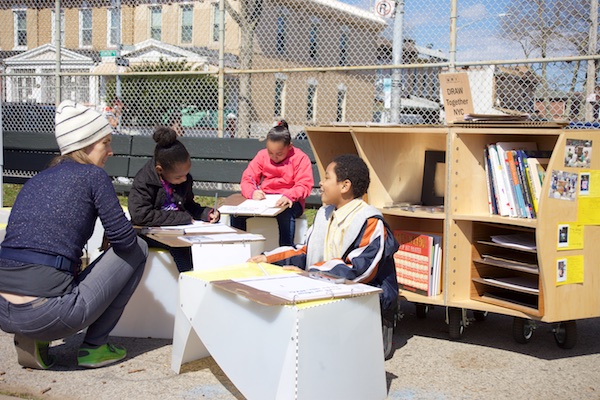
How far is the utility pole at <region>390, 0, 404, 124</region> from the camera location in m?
8.73

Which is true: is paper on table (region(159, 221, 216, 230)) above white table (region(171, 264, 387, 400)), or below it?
above

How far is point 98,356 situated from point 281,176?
277 centimetres

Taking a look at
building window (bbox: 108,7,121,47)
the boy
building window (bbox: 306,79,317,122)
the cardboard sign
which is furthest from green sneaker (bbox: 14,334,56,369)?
building window (bbox: 108,7,121,47)

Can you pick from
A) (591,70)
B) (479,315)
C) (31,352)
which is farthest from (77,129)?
(591,70)

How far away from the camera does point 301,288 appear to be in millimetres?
3631

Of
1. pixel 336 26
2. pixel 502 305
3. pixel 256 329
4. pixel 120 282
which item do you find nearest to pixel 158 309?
pixel 120 282

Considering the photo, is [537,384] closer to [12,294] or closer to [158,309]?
[158,309]

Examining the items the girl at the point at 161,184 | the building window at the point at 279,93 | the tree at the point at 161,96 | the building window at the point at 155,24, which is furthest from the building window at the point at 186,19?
the girl at the point at 161,184

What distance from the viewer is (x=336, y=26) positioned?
10.6 meters

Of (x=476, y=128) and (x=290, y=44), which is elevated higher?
(x=290, y=44)

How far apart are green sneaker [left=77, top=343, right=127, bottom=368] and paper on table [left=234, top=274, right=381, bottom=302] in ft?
3.74

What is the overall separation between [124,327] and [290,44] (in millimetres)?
7023

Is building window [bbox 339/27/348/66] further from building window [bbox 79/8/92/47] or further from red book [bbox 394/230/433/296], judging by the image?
building window [bbox 79/8/92/47]

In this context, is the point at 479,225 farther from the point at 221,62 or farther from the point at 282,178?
the point at 221,62
